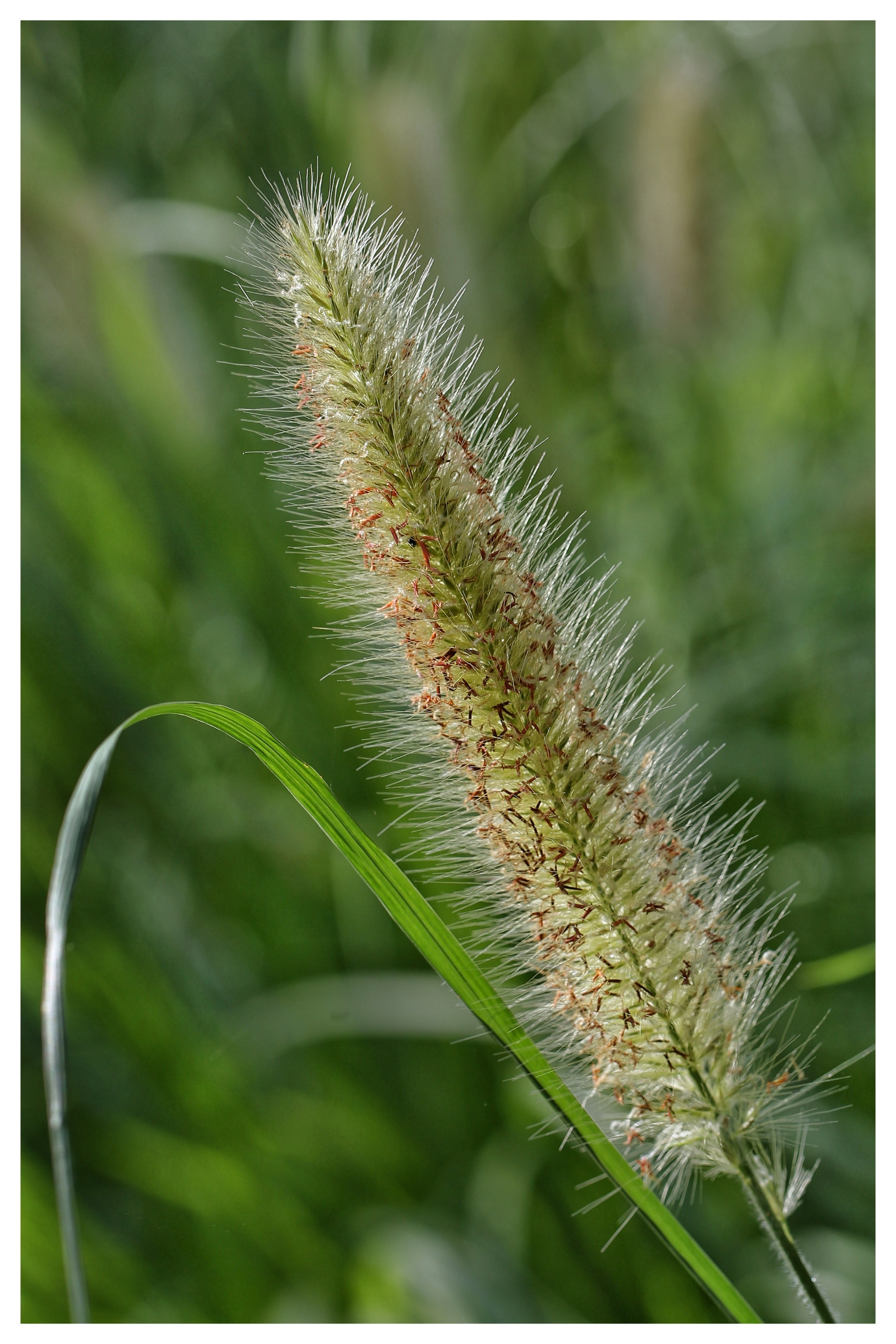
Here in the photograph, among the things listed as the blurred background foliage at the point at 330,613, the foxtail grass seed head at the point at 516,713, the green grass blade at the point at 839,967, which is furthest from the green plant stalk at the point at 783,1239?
the blurred background foliage at the point at 330,613

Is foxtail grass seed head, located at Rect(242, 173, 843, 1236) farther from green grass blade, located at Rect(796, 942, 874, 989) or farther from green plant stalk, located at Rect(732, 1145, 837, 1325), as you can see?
green grass blade, located at Rect(796, 942, 874, 989)

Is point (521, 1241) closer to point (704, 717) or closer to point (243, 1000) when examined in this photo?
point (243, 1000)

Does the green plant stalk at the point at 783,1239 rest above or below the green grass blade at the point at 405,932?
below

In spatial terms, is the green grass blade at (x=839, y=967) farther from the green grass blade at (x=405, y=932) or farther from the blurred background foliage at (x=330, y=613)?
the green grass blade at (x=405, y=932)

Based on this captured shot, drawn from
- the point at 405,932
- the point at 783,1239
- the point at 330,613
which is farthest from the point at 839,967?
the point at 330,613

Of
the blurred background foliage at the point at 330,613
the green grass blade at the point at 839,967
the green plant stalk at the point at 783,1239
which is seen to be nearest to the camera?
the green plant stalk at the point at 783,1239

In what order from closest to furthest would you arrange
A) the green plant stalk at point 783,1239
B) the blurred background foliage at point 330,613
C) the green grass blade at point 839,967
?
the green plant stalk at point 783,1239, the green grass blade at point 839,967, the blurred background foliage at point 330,613

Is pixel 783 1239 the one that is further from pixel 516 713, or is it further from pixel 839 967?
pixel 839 967
